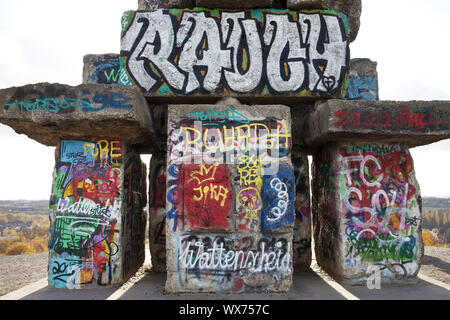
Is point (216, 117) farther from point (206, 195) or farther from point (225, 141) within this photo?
point (206, 195)

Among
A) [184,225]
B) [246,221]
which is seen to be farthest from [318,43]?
[184,225]

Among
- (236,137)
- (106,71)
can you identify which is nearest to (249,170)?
(236,137)

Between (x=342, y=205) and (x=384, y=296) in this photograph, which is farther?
(x=342, y=205)

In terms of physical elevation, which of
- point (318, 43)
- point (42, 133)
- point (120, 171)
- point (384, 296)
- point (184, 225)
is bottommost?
point (384, 296)

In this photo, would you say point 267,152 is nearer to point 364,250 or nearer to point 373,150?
point 373,150

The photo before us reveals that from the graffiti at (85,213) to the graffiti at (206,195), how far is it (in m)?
1.22

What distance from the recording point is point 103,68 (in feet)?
23.4

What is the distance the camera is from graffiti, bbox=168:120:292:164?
4.67 metres

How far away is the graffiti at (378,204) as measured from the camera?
5.04 metres

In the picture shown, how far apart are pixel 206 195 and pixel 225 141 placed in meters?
0.86

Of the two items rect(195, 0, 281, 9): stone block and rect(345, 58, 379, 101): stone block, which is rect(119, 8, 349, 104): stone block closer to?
rect(195, 0, 281, 9): stone block

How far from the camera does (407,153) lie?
5.27m
